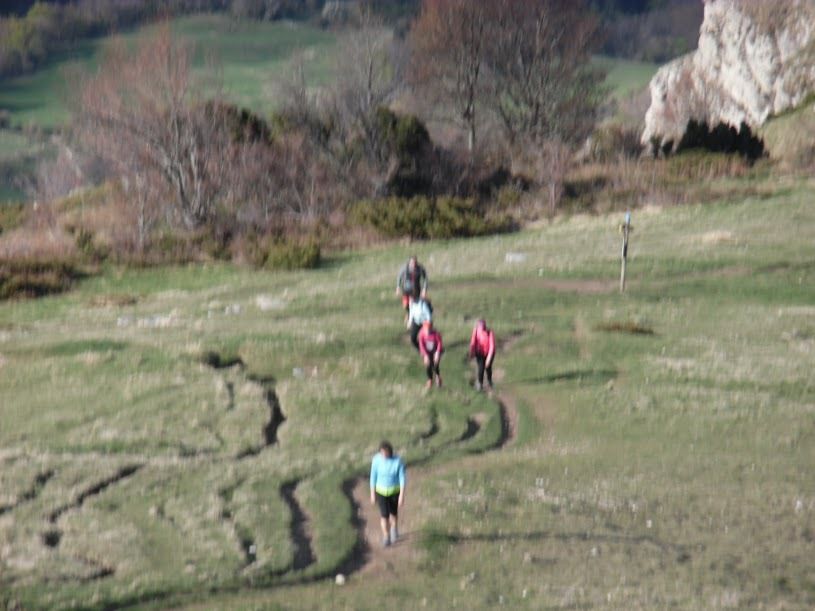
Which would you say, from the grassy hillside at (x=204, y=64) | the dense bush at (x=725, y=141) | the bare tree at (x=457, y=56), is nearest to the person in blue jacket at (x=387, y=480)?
the dense bush at (x=725, y=141)

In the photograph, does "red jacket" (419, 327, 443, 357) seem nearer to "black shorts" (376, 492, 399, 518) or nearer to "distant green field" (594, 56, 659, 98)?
"black shorts" (376, 492, 399, 518)

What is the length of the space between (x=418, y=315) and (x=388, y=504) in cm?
1346

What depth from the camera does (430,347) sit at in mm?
31141

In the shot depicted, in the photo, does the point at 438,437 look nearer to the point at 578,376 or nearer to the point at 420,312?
the point at 420,312

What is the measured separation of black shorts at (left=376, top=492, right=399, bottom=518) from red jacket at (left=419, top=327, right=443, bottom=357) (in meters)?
10.8

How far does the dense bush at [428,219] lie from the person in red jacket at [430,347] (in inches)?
1119

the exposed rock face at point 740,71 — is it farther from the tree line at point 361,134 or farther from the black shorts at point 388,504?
the black shorts at point 388,504

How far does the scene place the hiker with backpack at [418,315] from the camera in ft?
109

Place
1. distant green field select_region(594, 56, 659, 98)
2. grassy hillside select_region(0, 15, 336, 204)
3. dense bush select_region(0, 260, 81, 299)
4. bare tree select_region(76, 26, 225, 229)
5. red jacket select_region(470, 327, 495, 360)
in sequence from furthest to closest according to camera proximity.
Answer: distant green field select_region(594, 56, 659, 98)
grassy hillside select_region(0, 15, 336, 204)
bare tree select_region(76, 26, 225, 229)
dense bush select_region(0, 260, 81, 299)
red jacket select_region(470, 327, 495, 360)

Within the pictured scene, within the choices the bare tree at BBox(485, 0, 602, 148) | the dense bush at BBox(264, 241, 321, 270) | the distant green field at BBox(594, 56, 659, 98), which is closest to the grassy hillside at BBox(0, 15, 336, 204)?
the bare tree at BBox(485, 0, 602, 148)

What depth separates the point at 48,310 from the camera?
4744cm

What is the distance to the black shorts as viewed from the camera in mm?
20188

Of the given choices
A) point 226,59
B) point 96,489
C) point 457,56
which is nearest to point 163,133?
point 457,56

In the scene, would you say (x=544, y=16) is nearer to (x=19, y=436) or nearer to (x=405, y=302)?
(x=405, y=302)
